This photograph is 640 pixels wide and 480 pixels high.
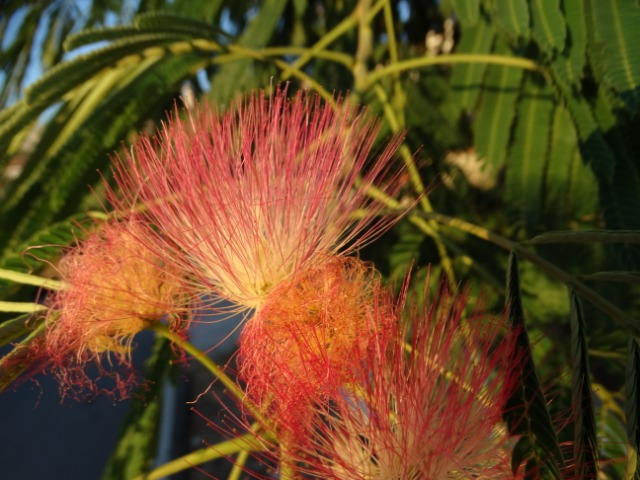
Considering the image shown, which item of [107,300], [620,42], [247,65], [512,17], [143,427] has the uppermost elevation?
[247,65]

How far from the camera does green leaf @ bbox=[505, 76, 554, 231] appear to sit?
4.91ft

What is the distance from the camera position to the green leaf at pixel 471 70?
1.64 m

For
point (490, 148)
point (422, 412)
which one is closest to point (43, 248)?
point (422, 412)

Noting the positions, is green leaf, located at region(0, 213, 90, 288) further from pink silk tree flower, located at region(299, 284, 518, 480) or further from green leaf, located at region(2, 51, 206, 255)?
pink silk tree flower, located at region(299, 284, 518, 480)

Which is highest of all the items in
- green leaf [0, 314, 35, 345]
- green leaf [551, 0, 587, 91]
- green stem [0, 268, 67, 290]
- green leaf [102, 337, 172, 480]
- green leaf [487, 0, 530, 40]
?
green leaf [487, 0, 530, 40]

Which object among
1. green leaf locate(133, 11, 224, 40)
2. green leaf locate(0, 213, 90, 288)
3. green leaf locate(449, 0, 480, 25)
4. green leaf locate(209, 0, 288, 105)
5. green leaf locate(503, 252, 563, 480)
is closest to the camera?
green leaf locate(503, 252, 563, 480)

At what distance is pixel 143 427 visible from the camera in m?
1.17

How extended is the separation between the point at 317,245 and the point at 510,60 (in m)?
0.89

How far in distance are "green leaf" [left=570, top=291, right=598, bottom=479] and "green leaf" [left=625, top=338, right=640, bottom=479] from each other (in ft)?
0.12

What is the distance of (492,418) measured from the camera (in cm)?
68

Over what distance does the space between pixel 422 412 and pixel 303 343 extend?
0.52 ft

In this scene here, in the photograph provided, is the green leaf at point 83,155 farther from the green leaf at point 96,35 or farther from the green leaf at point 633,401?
the green leaf at point 633,401

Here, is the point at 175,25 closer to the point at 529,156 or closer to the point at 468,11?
the point at 468,11

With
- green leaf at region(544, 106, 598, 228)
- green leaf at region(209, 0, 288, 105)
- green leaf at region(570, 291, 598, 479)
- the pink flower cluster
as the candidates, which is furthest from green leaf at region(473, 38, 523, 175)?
green leaf at region(570, 291, 598, 479)
